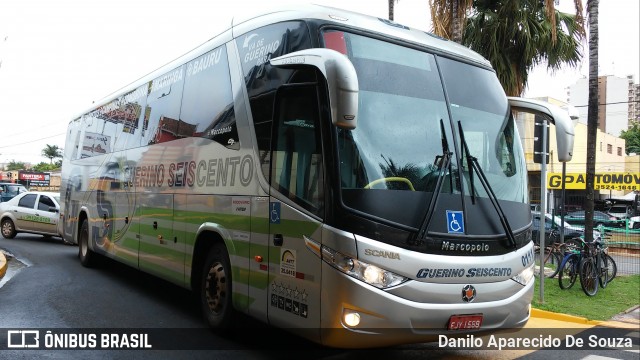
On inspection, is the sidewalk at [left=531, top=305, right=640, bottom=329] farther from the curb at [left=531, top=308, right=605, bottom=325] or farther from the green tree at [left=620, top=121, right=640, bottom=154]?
the green tree at [left=620, top=121, right=640, bottom=154]

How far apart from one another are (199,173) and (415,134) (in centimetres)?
314

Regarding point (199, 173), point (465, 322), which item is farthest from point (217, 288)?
point (465, 322)

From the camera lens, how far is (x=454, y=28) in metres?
11.2

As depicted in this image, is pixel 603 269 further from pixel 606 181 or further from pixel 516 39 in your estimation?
pixel 606 181

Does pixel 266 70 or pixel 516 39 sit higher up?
pixel 516 39

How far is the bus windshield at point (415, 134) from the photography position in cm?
451

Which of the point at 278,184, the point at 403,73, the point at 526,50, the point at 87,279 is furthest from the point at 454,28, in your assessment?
the point at 87,279

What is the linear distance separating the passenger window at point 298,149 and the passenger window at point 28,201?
15.7 meters

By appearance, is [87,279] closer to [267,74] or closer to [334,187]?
[267,74]

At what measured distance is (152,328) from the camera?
21.9ft

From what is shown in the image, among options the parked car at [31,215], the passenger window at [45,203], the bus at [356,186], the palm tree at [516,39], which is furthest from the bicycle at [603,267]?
the passenger window at [45,203]

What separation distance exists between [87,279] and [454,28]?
882 cm

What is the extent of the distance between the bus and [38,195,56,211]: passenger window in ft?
42.2

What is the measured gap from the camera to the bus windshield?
4.51 meters
